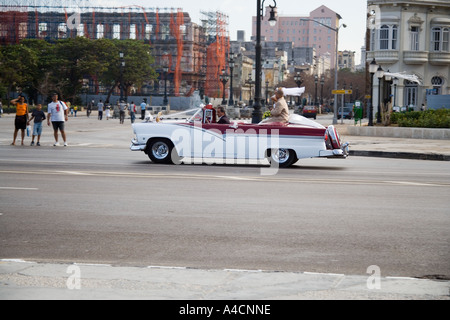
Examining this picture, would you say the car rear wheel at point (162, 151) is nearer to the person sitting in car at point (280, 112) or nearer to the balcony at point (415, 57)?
the person sitting in car at point (280, 112)

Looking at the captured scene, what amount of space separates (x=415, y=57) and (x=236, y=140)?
44919mm

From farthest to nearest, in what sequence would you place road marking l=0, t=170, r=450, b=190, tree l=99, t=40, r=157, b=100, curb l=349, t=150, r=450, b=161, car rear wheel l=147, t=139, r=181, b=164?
tree l=99, t=40, r=157, b=100 < curb l=349, t=150, r=450, b=161 < car rear wheel l=147, t=139, r=181, b=164 < road marking l=0, t=170, r=450, b=190

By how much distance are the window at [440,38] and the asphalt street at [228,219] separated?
46984 mm

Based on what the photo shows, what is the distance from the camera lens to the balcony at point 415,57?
57.7m

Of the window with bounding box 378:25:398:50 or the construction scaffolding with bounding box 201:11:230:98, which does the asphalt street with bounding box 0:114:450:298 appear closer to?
the window with bounding box 378:25:398:50

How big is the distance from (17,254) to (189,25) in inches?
4942

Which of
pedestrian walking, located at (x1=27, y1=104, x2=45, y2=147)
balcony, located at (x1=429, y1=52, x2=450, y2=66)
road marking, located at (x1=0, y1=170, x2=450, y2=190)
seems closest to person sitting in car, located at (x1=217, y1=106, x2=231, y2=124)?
road marking, located at (x1=0, y1=170, x2=450, y2=190)

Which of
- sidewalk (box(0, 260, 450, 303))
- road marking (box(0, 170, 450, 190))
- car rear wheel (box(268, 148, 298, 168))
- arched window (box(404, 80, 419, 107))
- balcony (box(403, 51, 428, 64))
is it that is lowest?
sidewalk (box(0, 260, 450, 303))

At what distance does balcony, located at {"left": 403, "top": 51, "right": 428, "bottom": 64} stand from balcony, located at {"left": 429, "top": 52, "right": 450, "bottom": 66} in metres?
0.94

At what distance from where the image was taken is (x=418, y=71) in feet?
192

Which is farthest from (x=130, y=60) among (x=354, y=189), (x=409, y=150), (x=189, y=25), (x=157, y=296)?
(x=157, y=296)

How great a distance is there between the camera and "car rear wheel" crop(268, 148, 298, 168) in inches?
666

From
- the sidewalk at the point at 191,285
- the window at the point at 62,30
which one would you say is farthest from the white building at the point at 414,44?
the window at the point at 62,30
